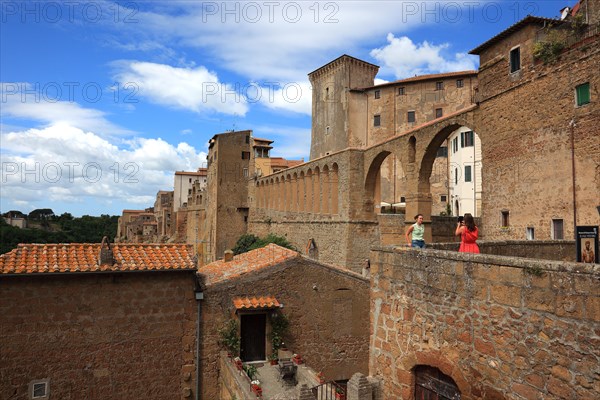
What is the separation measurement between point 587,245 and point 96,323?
34.8 feet

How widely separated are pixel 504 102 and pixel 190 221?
146 ft

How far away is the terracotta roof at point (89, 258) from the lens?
389 inches

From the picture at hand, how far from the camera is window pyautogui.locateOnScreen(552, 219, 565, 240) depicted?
1431 cm

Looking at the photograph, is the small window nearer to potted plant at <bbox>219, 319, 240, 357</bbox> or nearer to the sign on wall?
the sign on wall

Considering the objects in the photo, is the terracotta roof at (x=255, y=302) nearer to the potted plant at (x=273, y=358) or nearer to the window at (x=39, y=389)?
the potted plant at (x=273, y=358)

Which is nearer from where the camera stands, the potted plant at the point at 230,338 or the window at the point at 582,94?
the potted plant at the point at 230,338

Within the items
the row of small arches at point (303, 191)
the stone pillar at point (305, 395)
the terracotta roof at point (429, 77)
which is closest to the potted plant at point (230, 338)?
the stone pillar at point (305, 395)

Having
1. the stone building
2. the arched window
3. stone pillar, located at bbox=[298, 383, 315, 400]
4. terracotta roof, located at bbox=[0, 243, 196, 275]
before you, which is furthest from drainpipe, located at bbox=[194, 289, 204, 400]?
the arched window

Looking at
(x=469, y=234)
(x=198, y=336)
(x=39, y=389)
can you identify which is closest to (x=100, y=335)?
(x=39, y=389)

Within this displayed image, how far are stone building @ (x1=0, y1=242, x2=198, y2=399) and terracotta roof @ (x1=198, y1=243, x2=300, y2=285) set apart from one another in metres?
1.35

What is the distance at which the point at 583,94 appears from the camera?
1350 centimetres

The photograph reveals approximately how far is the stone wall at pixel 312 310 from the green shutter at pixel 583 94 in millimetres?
9054

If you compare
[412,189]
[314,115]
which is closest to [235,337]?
[412,189]

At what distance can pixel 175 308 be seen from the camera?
36.2 ft
